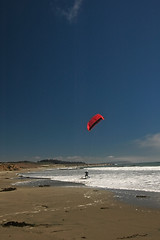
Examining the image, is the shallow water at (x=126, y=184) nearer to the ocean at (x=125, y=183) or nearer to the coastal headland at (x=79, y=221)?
the ocean at (x=125, y=183)

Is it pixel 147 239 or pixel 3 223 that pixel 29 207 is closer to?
pixel 3 223

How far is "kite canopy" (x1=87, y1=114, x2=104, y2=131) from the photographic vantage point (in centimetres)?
2041

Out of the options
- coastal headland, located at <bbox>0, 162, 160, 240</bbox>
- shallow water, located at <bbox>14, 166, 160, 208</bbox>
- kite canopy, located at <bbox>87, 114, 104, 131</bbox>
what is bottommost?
coastal headland, located at <bbox>0, 162, 160, 240</bbox>

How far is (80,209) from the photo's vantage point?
10469 millimetres

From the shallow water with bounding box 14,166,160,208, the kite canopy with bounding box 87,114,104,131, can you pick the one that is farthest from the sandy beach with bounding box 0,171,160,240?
the kite canopy with bounding box 87,114,104,131

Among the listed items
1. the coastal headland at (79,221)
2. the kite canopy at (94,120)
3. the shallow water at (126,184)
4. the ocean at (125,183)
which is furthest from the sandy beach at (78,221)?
the kite canopy at (94,120)

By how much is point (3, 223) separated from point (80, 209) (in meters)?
3.40

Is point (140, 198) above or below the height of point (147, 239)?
above

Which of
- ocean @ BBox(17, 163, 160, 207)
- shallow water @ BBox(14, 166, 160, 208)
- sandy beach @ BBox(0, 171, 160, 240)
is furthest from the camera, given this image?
ocean @ BBox(17, 163, 160, 207)

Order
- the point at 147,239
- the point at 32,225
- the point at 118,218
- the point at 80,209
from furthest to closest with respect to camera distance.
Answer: the point at 80,209, the point at 118,218, the point at 32,225, the point at 147,239

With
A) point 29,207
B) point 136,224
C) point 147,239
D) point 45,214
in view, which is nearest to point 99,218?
point 136,224

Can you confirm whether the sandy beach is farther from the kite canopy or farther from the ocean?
the kite canopy

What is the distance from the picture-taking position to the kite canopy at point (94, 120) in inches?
803

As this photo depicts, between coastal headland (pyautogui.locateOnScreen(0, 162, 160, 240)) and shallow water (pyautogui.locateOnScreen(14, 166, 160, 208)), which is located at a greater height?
shallow water (pyautogui.locateOnScreen(14, 166, 160, 208))
